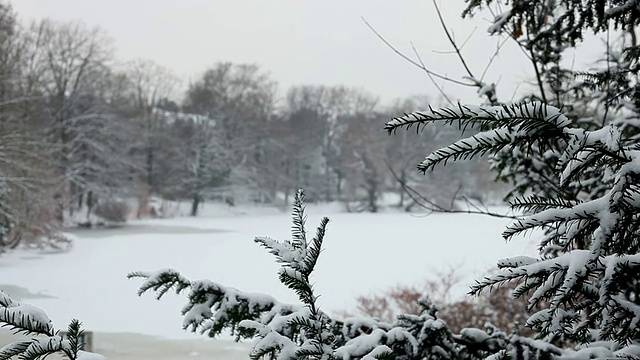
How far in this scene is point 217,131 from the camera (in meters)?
18.0

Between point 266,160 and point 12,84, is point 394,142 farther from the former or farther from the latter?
point 12,84

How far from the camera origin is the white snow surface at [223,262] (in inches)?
231

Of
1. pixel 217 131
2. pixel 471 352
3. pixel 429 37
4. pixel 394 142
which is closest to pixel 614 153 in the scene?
pixel 471 352

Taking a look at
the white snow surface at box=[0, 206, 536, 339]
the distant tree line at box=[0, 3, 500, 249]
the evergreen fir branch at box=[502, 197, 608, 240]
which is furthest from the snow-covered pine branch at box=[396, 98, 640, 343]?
the distant tree line at box=[0, 3, 500, 249]

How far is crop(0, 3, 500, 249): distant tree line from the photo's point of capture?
42.8 feet

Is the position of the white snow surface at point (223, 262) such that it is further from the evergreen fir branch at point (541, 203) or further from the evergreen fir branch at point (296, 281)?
the evergreen fir branch at point (296, 281)

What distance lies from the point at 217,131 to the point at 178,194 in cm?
256

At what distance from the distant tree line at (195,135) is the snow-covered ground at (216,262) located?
1162 mm

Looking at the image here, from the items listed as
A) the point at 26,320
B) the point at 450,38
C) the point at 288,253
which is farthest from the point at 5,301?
the point at 450,38

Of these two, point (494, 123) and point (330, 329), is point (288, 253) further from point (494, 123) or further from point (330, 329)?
point (330, 329)

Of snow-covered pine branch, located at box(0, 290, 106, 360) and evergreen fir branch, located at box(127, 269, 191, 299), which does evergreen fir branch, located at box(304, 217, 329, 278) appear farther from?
evergreen fir branch, located at box(127, 269, 191, 299)

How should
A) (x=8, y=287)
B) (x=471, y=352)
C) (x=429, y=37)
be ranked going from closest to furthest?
1. (x=471, y=352)
2. (x=429, y=37)
3. (x=8, y=287)

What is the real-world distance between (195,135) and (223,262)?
9785 mm

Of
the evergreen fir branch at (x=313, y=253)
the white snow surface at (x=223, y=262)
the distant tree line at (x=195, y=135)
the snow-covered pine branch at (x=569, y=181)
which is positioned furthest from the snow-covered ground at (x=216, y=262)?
the snow-covered pine branch at (x=569, y=181)
